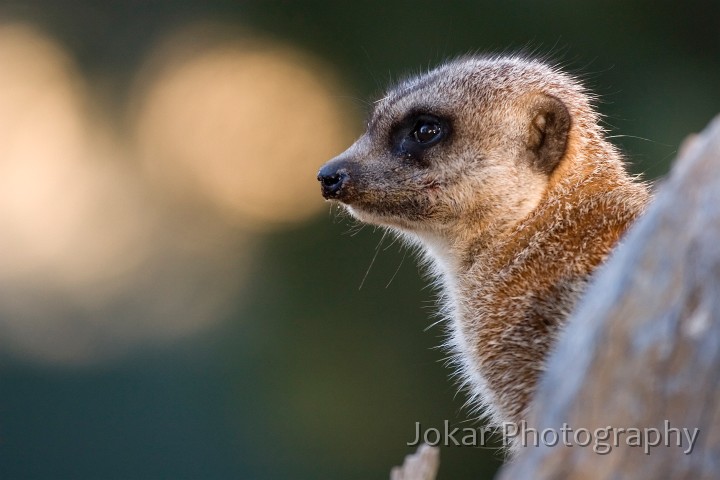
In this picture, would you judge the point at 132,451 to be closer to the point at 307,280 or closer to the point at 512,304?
the point at 307,280

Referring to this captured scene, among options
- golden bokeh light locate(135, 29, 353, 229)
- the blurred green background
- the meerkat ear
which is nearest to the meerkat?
the meerkat ear

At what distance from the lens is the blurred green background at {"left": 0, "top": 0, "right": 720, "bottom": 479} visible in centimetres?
627

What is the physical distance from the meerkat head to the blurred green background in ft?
9.90

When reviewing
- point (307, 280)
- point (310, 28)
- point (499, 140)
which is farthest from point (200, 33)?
point (499, 140)

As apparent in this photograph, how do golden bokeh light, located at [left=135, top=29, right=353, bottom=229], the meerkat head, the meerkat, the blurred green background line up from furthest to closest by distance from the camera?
golden bokeh light, located at [left=135, top=29, right=353, bottom=229] → the blurred green background → the meerkat head → the meerkat

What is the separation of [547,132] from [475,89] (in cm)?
25

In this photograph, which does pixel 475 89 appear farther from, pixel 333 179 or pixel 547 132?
pixel 333 179

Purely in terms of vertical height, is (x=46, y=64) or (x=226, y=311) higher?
(x=46, y=64)

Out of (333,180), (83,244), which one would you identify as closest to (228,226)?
(83,244)

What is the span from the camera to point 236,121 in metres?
7.10

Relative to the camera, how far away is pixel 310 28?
7043 mm

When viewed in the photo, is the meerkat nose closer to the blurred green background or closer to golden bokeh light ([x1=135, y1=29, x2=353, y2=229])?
the blurred green background

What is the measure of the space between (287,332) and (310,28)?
6.69 ft

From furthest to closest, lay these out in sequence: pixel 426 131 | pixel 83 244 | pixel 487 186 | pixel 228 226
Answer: pixel 228 226 → pixel 83 244 → pixel 426 131 → pixel 487 186
